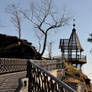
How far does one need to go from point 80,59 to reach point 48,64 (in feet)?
41.0

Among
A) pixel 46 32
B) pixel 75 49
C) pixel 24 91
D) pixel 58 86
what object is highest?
pixel 46 32

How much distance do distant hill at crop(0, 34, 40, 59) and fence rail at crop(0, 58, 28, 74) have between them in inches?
431

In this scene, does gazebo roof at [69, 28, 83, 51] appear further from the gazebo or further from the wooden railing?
the wooden railing

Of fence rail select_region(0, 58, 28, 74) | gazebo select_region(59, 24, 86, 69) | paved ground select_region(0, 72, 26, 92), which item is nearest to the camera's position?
paved ground select_region(0, 72, 26, 92)

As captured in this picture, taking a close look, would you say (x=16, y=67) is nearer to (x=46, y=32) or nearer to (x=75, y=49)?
(x=46, y=32)

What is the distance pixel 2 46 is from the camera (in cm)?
2847

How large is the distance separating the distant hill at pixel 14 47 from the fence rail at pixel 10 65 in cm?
1095

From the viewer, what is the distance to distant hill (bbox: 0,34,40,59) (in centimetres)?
2824

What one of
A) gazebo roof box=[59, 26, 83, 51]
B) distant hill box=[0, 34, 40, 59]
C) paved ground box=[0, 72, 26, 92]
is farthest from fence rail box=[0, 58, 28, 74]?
gazebo roof box=[59, 26, 83, 51]

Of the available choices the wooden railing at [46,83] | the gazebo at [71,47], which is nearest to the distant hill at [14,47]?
the gazebo at [71,47]

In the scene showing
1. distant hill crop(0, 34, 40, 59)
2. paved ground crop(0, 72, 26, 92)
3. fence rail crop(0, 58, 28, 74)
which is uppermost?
distant hill crop(0, 34, 40, 59)

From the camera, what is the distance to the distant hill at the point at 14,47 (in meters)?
28.2

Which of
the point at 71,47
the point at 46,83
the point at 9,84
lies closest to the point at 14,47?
the point at 71,47

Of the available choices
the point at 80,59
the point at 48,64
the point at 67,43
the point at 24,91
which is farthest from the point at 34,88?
the point at 67,43
